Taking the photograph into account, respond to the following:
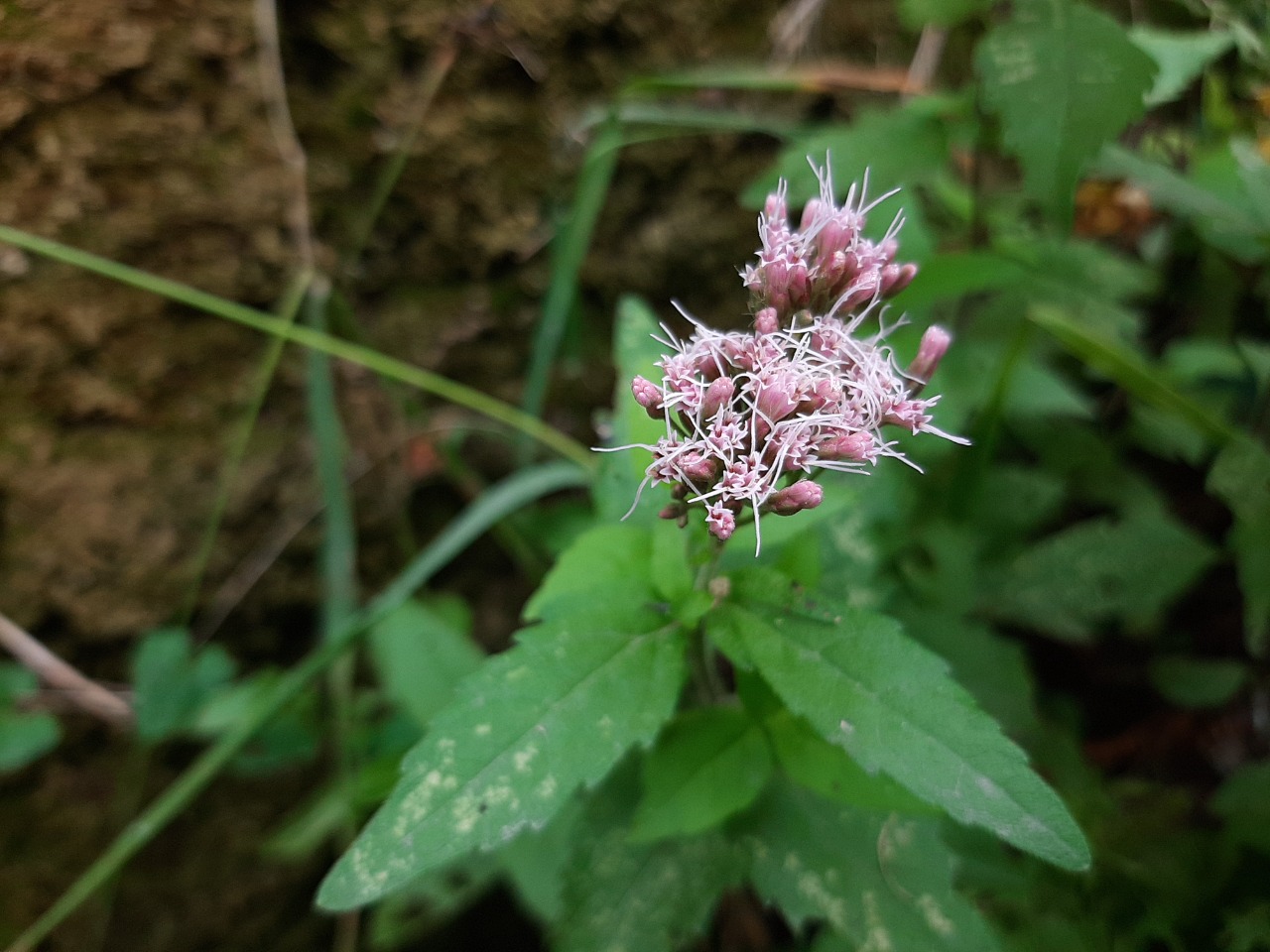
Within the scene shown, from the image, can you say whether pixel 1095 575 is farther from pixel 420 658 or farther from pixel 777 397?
→ pixel 420 658

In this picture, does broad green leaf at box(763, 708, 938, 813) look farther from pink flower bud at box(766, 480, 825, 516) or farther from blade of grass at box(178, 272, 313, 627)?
blade of grass at box(178, 272, 313, 627)

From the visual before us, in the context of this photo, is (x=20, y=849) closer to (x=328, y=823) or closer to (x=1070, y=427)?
(x=328, y=823)

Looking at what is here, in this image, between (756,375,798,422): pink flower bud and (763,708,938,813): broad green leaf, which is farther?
(763,708,938,813): broad green leaf

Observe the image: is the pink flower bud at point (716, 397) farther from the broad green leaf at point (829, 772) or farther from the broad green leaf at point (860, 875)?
the broad green leaf at point (860, 875)

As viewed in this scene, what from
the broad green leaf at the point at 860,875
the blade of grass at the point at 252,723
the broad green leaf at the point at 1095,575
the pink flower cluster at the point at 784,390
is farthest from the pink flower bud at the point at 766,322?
the broad green leaf at the point at 1095,575

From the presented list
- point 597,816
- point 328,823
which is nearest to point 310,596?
point 328,823

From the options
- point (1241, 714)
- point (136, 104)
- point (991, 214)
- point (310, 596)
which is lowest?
point (1241, 714)

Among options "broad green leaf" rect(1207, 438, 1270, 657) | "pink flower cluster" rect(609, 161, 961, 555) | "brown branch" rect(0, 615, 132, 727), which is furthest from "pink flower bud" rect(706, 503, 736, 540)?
"brown branch" rect(0, 615, 132, 727)
